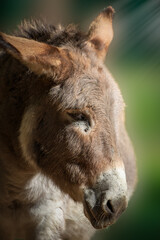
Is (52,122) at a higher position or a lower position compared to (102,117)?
lower

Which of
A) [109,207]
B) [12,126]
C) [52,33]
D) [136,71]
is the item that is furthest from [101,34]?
[136,71]

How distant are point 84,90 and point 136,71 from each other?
2.02 m

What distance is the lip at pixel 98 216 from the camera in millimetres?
2029

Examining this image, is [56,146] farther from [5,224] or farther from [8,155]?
[5,224]

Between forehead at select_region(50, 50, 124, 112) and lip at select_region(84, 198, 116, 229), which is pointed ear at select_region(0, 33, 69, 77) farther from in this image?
lip at select_region(84, 198, 116, 229)

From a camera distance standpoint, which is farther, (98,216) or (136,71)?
(136,71)

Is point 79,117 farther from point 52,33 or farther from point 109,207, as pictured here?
point 52,33

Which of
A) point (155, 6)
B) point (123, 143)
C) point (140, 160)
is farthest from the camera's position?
point (140, 160)

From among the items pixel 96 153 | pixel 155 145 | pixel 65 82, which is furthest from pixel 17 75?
pixel 155 145

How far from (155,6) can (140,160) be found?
1.56 meters

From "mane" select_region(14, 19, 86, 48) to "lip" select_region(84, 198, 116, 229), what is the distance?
920mm

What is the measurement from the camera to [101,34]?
2.51 metres

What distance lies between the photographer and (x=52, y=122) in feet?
6.98

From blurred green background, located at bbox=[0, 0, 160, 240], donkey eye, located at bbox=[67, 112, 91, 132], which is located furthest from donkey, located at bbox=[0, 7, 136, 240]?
blurred green background, located at bbox=[0, 0, 160, 240]
